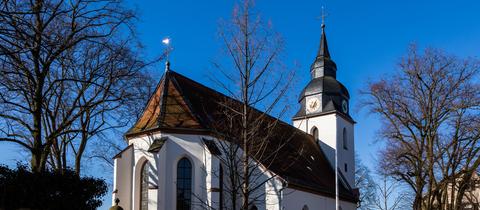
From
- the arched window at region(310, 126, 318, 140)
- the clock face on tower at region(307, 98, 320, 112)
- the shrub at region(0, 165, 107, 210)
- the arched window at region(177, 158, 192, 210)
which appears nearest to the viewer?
the shrub at region(0, 165, 107, 210)

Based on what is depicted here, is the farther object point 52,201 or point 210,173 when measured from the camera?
point 210,173

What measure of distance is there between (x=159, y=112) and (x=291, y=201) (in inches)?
318

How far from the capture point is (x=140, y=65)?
66.0ft

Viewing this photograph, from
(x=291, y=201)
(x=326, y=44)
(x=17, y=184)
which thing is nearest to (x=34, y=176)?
(x=17, y=184)

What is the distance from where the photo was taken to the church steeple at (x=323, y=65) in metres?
38.4

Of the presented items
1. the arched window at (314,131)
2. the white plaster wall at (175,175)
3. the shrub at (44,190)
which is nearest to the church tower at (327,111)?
the arched window at (314,131)

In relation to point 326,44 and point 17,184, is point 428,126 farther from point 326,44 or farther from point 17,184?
point 326,44

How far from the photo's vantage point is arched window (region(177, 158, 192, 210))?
23.8 metres

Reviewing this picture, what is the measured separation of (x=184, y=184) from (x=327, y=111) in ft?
53.9

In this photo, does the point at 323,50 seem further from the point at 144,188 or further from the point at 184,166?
the point at 144,188

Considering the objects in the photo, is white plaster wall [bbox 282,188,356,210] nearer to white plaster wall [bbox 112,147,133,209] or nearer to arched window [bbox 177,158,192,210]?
arched window [bbox 177,158,192,210]

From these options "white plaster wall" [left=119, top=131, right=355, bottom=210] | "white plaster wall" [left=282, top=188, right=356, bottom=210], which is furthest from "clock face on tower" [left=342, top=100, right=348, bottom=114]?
"white plaster wall" [left=119, top=131, right=355, bottom=210]

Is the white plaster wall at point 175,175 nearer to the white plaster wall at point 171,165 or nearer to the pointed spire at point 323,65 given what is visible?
the white plaster wall at point 171,165

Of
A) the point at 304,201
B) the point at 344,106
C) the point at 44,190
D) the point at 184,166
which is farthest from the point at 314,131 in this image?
the point at 44,190
